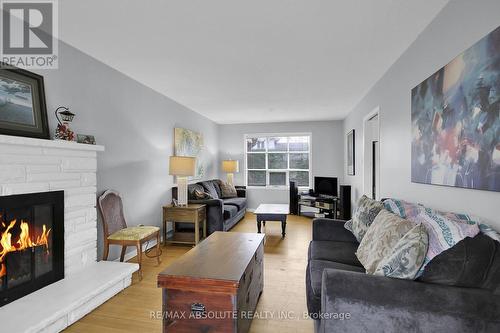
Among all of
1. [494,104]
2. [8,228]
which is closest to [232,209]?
[8,228]

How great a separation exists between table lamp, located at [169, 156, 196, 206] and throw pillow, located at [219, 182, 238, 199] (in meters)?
2.02

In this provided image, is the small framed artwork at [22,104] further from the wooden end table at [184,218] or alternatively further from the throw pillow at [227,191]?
the throw pillow at [227,191]

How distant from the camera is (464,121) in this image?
161cm

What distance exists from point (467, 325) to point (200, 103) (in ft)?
15.2

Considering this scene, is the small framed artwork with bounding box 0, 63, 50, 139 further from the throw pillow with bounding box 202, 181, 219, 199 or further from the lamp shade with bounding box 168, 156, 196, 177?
the throw pillow with bounding box 202, 181, 219, 199

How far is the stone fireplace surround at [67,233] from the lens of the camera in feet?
6.03

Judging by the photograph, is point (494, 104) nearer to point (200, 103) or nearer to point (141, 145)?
point (141, 145)

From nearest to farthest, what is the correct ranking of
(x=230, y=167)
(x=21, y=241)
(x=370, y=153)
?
(x=21, y=241), (x=370, y=153), (x=230, y=167)

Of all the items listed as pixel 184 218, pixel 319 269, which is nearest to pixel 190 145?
pixel 184 218

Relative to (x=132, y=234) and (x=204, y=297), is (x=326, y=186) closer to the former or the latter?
(x=132, y=234)

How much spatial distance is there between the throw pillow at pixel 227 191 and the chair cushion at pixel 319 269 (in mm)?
4260

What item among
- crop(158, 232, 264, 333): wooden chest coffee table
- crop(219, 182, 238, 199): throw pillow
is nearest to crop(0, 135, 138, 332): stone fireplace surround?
crop(158, 232, 264, 333): wooden chest coffee table

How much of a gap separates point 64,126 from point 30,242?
41.0 inches

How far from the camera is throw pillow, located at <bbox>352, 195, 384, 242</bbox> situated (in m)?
2.30
